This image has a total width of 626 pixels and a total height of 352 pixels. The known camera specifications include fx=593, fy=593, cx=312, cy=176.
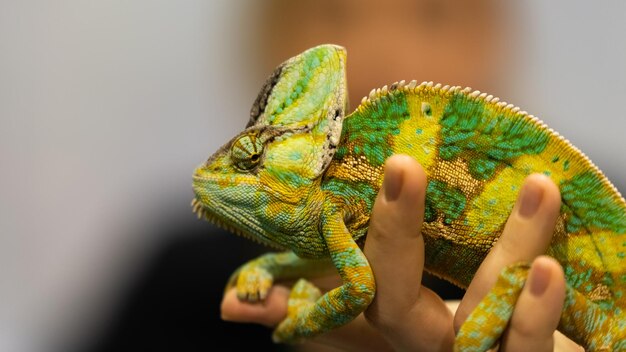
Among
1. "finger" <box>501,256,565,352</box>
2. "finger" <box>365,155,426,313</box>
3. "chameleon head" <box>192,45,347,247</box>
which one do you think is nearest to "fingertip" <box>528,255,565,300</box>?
"finger" <box>501,256,565,352</box>

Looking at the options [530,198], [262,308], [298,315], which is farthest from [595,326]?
[262,308]

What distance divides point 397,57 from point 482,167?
1.31 feet

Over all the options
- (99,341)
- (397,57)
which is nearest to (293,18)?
(397,57)

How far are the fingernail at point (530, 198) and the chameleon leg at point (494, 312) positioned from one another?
77mm

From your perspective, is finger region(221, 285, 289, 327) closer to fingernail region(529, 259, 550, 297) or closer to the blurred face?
the blurred face

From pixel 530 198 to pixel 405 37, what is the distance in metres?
0.50

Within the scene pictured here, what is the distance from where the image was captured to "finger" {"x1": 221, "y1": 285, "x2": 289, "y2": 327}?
1.20 metres

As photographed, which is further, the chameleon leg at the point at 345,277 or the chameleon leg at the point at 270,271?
the chameleon leg at the point at 270,271

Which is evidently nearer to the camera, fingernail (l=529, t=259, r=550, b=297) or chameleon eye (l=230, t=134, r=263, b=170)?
fingernail (l=529, t=259, r=550, b=297)

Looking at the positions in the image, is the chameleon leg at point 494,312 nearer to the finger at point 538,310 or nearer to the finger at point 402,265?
the finger at point 538,310

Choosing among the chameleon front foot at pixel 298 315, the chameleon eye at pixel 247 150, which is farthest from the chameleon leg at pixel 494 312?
the chameleon eye at pixel 247 150

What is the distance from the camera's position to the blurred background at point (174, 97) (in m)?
1.20

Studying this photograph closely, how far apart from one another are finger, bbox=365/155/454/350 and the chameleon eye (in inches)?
7.8

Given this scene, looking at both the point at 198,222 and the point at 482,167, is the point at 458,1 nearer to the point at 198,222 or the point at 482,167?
the point at 482,167
